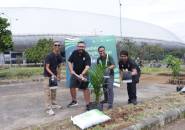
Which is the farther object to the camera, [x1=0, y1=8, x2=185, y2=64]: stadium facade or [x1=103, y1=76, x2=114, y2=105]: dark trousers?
[x1=0, y1=8, x2=185, y2=64]: stadium facade

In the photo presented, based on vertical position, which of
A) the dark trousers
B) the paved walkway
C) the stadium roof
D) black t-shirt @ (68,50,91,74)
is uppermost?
the stadium roof

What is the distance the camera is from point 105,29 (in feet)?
282

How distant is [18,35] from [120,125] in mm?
66659

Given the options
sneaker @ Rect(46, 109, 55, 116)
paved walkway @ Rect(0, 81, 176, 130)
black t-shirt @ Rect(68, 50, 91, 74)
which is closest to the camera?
paved walkway @ Rect(0, 81, 176, 130)

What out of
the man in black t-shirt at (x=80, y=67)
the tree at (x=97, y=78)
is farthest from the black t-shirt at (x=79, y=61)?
the tree at (x=97, y=78)

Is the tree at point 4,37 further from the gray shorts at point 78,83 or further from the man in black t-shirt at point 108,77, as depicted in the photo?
the man in black t-shirt at point 108,77

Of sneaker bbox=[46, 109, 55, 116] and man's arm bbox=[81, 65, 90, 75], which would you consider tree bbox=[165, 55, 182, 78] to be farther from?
sneaker bbox=[46, 109, 55, 116]

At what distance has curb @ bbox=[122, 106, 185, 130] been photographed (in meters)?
7.46

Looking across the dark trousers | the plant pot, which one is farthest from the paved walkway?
the dark trousers

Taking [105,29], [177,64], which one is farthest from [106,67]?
[105,29]

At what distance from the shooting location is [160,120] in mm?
7988

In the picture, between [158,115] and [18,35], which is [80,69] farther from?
[18,35]

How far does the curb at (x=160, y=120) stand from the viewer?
7.46 meters

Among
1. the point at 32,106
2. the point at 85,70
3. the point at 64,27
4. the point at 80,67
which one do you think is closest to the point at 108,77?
the point at 85,70
